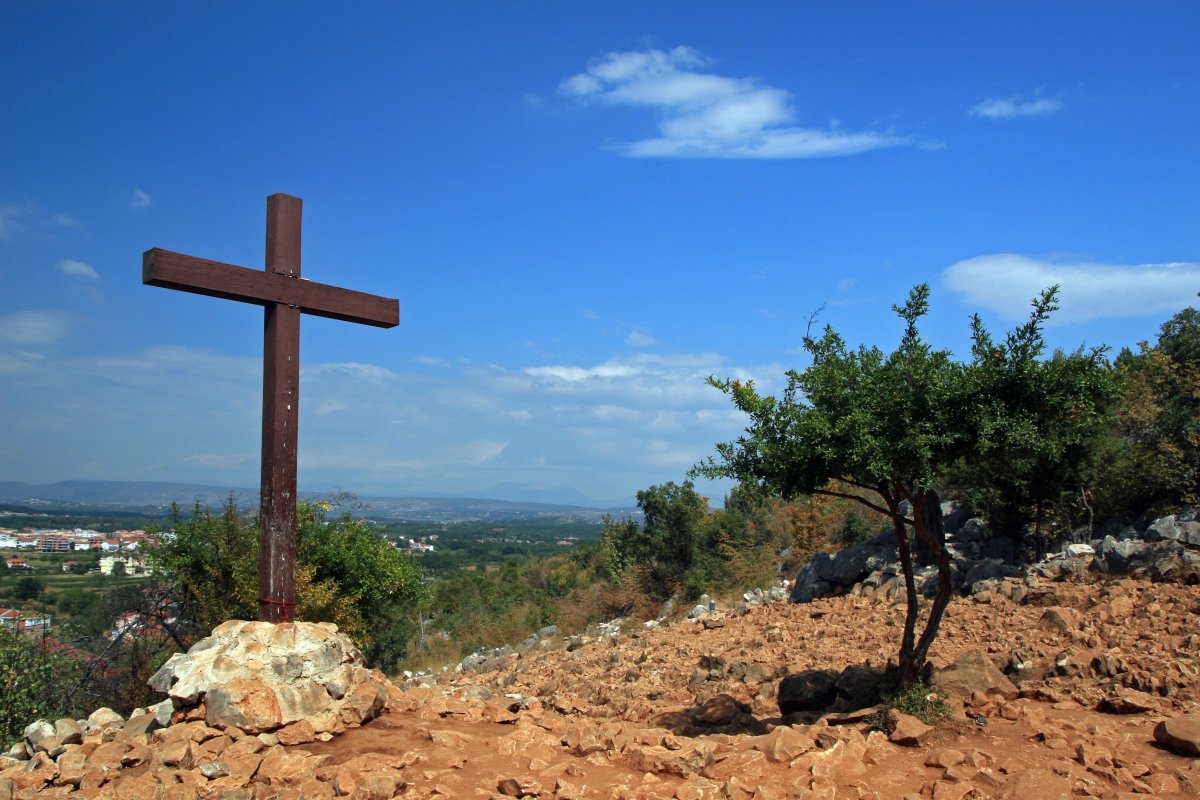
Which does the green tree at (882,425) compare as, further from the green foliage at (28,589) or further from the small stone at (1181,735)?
the green foliage at (28,589)

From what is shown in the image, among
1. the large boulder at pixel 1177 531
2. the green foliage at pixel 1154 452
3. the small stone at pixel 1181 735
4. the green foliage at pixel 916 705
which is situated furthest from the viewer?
the green foliage at pixel 1154 452

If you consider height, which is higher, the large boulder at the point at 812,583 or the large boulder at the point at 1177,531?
the large boulder at the point at 1177,531

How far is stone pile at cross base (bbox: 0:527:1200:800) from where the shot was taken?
219 inches

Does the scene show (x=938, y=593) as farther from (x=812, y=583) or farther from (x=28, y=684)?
(x=28, y=684)

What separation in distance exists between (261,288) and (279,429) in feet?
3.84

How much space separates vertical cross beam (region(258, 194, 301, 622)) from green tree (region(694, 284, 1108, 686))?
4481mm

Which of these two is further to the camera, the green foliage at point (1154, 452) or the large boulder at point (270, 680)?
the green foliage at point (1154, 452)

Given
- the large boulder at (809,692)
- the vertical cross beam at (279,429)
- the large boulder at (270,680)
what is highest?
the vertical cross beam at (279,429)

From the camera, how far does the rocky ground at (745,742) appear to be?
5.53m

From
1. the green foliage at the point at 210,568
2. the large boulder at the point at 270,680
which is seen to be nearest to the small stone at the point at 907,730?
the large boulder at the point at 270,680

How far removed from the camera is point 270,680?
6441 millimetres

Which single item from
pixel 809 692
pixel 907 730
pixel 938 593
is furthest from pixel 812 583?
pixel 907 730

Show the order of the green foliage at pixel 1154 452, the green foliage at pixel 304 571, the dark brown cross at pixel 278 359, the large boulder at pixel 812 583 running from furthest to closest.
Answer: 1. the large boulder at pixel 812 583
2. the green foliage at pixel 1154 452
3. the green foliage at pixel 304 571
4. the dark brown cross at pixel 278 359

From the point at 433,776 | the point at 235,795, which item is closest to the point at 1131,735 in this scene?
the point at 433,776
